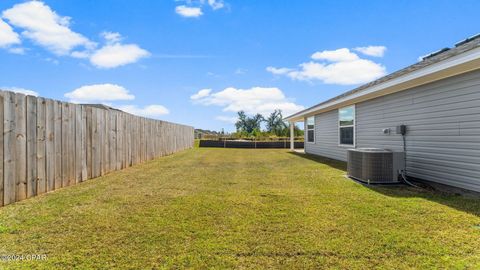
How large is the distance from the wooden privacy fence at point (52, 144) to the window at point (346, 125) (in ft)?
24.9

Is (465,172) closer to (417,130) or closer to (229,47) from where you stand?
(417,130)

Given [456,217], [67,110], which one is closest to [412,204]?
[456,217]

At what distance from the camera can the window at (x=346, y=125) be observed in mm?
9695

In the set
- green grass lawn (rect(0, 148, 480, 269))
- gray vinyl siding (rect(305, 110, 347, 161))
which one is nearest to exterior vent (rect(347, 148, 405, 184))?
green grass lawn (rect(0, 148, 480, 269))

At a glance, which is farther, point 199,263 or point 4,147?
point 4,147

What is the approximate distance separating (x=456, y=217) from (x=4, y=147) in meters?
6.00

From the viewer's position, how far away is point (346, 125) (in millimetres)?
10180

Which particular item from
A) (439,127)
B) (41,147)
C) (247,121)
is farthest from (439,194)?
(247,121)

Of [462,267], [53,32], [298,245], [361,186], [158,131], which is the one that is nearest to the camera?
[462,267]

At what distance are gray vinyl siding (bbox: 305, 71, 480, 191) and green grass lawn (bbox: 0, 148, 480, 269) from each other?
2.66 ft

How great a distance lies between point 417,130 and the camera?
6094mm

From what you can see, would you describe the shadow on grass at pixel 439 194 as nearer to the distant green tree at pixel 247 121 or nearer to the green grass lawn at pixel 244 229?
the green grass lawn at pixel 244 229

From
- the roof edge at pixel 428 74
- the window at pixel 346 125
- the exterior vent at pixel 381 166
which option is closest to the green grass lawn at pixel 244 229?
the exterior vent at pixel 381 166

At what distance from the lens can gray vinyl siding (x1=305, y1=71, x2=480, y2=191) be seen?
463 cm
